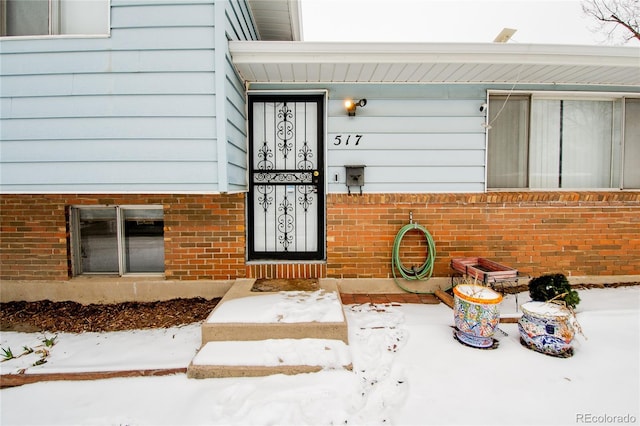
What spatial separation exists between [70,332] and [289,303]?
2227mm

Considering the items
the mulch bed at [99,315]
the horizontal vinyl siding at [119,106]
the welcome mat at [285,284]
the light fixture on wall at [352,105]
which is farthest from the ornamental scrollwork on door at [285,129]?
the mulch bed at [99,315]

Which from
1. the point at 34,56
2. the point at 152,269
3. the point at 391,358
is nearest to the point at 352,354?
the point at 391,358

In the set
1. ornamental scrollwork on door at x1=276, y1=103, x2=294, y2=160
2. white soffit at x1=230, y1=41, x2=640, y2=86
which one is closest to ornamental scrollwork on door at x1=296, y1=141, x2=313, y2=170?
ornamental scrollwork on door at x1=276, y1=103, x2=294, y2=160

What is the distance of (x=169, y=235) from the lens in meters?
Answer: 3.73

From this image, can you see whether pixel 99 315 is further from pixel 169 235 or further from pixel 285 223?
pixel 285 223

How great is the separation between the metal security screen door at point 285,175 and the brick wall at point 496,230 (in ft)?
1.12

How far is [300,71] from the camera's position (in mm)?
3393

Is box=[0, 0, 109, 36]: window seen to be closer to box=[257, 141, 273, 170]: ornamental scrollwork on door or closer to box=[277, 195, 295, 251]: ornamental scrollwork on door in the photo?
box=[257, 141, 273, 170]: ornamental scrollwork on door

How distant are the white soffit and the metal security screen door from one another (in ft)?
1.49

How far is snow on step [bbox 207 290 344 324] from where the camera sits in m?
2.66

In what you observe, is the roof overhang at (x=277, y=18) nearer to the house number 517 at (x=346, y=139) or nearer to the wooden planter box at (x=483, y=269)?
the house number 517 at (x=346, y=139)

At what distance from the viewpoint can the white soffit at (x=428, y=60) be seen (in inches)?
120

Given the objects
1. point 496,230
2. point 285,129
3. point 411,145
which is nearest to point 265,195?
point 285,129

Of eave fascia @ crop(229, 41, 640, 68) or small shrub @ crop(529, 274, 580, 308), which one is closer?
small shrub @ crop(529, 274, 580, 308)
